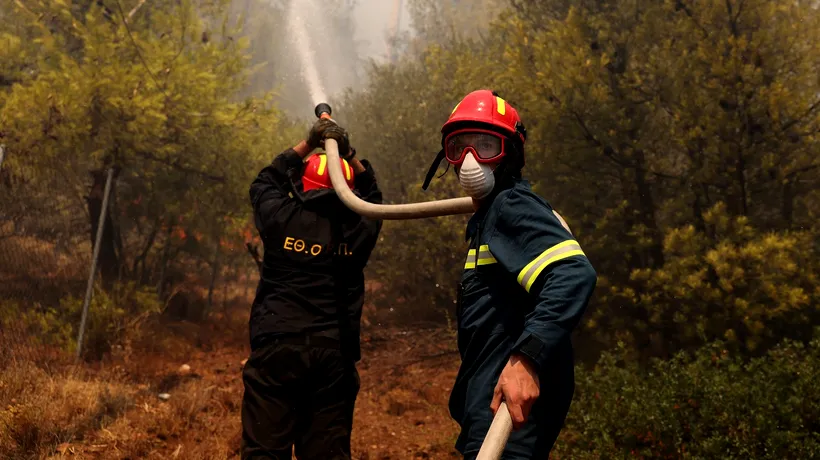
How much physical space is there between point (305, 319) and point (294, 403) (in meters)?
0.45

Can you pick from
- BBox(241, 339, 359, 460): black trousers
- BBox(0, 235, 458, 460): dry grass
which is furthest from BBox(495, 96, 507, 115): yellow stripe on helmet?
BBox(0, 235, 458, 460): dry grass

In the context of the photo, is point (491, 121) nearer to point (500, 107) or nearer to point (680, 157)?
point (500, 107)

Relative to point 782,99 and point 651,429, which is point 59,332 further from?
point 782,99

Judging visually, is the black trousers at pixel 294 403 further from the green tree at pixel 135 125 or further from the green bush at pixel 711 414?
the green tree at pixel 135 125

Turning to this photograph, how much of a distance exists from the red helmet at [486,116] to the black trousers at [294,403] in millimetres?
1460

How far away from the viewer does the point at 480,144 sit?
2.07m

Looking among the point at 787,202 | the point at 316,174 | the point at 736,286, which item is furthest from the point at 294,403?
the point at 787,202

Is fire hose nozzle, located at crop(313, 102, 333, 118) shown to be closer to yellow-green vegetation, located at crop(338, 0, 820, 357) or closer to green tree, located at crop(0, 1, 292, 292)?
yellow-green vegetation, located at crop(338, 0, 820, 357)

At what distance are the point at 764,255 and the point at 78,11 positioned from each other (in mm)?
11178

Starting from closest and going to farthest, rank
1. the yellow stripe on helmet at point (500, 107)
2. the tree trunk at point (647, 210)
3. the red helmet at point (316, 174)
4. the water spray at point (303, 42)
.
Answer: the yellow stripe on helmet at point (500, 107)
the red helmet at point (316, 174)
the tree trunk at point (647, 210)
the water spray at point (303, 42)

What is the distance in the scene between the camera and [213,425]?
507cm

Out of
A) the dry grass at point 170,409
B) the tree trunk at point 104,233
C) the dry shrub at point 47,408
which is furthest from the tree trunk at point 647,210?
the tree trunk at point 104,233

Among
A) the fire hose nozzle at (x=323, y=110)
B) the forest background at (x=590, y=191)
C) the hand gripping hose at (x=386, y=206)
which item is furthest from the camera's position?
the forest background at (x=590, y=191)

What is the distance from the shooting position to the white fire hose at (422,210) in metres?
1.59
